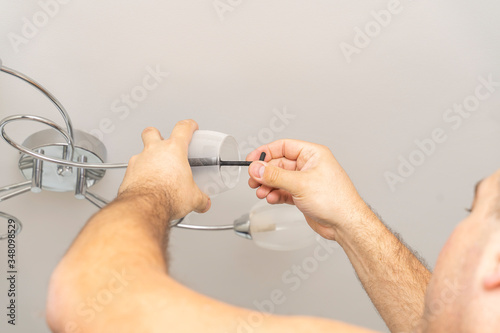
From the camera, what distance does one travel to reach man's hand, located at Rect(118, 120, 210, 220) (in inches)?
35.4

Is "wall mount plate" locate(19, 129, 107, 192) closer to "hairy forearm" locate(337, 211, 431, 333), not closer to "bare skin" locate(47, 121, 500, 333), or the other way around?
"bare skin" locate(47, 121, 500, 333)

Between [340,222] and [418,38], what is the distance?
49cm

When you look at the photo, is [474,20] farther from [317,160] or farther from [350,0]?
[317,160]

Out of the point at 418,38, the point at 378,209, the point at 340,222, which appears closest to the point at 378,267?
the point at 340,222

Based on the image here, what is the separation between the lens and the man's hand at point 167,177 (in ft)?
2.95

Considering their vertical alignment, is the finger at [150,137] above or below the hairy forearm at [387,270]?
above

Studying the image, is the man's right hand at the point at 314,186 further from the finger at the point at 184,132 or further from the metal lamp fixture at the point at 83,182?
the finger at the point at 184,132

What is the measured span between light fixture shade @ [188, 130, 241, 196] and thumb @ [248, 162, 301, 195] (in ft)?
0.20

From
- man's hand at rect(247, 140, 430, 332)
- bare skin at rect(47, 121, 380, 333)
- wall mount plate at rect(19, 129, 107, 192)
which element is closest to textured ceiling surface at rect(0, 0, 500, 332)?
wall mount plate at rect(19, 129, 107, 192)

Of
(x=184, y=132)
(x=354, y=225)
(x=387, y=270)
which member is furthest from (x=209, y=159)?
(x=387, y=270)

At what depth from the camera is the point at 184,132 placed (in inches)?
39.7

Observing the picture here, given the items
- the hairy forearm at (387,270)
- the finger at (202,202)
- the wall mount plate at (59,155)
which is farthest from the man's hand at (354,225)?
the wall mount plate at (59,155)

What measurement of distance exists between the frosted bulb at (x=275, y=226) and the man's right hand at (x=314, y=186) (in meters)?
0.03

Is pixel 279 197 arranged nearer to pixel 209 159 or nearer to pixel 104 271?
pixel 209 159
